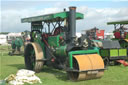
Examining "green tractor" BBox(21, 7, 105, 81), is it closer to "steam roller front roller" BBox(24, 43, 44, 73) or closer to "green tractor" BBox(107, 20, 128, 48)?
"steam roller front roller" BBox(24, 43, 44, 73)

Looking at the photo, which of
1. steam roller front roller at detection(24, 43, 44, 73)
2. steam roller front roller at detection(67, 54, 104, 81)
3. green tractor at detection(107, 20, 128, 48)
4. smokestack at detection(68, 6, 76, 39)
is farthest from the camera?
green tractor at detection(107, 20, 128, 48)

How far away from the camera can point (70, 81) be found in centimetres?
689

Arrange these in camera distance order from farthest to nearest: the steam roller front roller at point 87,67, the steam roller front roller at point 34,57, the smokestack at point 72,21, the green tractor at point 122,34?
the green tractor at point 122,34
the steam roller front roller at point 34,57
the smokestack at point 72,21
the steam roller front roller at point 87,67

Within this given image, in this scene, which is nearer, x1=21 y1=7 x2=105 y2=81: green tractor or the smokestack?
x1=21 y1=7 x2=105 y2=81: green tractor

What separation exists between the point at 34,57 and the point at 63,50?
1.85 m

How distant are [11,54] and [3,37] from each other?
26.9m

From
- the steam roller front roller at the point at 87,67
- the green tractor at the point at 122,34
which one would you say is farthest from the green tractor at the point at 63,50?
the green tractor at the point at 122,34

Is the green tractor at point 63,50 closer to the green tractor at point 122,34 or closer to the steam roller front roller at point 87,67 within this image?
the steam roller front roller at point 87,67

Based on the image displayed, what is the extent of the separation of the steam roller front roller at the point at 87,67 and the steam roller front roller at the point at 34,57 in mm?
1799

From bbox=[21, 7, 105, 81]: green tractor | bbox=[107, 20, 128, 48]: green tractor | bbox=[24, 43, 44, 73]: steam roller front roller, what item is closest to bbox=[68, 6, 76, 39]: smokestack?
bbox=[21, 7, 105, 81]: green tractor

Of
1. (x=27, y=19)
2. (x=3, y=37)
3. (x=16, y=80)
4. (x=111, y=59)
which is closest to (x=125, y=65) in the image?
(x=111, y=59)

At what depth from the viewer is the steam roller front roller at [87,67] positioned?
260 inches

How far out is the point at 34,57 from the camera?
29.7 ft

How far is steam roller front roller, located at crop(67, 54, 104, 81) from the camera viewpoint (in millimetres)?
6598
